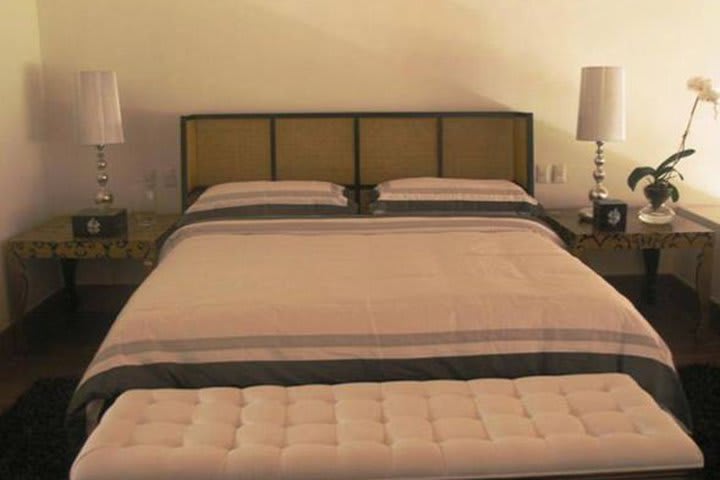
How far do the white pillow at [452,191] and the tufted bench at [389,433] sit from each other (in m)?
1.75

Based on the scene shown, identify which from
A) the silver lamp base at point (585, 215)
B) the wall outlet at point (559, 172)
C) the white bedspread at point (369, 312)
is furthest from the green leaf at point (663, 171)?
the white bedspread at point (369, 312)

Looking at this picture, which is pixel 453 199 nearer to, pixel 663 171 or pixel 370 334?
pixel 663 171

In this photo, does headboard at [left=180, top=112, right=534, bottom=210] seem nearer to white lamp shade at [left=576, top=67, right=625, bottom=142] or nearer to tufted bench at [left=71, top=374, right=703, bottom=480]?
white lamp shade at [left=576, top=67, right=625, bottom=142]

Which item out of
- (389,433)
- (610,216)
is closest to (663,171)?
(610,216)

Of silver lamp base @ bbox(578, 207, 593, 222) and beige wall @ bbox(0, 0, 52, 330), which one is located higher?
beige wall @ bbox(0, 0, 52, 330)

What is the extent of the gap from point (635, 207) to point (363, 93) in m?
1.57

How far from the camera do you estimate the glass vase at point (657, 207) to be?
3.97 metres

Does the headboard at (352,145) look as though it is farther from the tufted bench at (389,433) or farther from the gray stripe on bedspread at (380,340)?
the tufted bench at (389,433)

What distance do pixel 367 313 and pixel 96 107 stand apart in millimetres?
2047

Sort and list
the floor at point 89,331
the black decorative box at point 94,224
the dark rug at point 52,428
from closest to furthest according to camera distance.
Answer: the dark rug at point 52,428 < the floor at point 89,331 < the black decorative box at point 94,224

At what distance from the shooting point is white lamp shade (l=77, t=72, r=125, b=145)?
151 inches

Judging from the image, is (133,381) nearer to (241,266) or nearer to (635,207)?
(241,266)

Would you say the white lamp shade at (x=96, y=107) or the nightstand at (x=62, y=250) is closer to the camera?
the nightstand at (x=62, y=250)

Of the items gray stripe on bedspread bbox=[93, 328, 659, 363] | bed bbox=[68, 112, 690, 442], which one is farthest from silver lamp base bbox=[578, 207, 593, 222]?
gray stripe on bedspread bbox=[93, 328, 659, 363]
